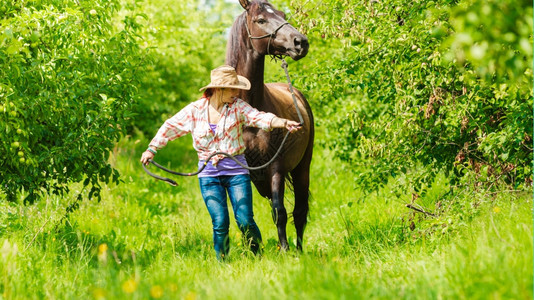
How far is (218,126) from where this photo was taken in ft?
16.1

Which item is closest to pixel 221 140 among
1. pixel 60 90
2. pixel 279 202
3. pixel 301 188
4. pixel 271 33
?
pixel 279 202

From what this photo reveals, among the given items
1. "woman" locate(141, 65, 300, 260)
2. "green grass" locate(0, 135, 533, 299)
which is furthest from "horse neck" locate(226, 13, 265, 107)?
"green grass" locate(0, 135, 533, 299)

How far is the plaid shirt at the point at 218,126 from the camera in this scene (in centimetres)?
490

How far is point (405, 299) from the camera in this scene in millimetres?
2869

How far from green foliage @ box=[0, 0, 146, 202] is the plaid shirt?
684 millimetres

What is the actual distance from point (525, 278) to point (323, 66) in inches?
142

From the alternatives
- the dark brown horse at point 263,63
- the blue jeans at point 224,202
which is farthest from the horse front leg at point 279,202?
the blue jeans at point 224,202

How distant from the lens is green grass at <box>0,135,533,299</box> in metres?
2.97

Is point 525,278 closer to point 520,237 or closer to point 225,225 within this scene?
point 520,237

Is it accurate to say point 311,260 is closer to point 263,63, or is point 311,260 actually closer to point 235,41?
point 263,63

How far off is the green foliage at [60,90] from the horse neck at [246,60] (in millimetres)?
976

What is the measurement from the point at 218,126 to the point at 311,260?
68.5 inches

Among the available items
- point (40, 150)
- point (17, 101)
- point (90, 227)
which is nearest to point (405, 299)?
point (17, 101)

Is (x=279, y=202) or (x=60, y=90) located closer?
(x=60, y=90)
